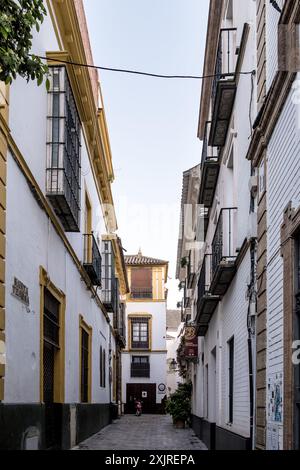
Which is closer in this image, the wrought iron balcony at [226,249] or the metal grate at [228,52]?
the wrought iron balcony at [226,249]

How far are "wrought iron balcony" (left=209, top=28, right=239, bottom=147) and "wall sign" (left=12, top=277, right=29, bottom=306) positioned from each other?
4554 millimetres

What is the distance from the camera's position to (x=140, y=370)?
4591 cm

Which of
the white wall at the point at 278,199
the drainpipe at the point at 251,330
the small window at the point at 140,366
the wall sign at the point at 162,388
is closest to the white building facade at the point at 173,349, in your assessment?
the wall sign at the point at 162,388

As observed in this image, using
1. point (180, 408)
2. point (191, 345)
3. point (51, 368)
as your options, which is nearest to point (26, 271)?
point (51, 368)

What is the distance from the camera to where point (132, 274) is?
1916 inches

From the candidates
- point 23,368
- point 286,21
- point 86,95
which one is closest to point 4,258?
point 23,368

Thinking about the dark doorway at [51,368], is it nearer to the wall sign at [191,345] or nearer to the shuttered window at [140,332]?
the wall sign at [191,345]

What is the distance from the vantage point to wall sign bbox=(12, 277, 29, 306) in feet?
30.9

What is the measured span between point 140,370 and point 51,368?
32896 mm

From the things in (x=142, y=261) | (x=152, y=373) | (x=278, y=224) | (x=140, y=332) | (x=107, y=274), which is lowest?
(x=152, y=373)

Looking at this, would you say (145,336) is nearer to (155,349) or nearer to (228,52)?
(155,349)

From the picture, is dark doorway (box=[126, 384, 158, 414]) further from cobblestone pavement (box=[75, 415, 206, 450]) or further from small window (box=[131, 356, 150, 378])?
cobblestone pavement (box=[75, 415, 206, 450])

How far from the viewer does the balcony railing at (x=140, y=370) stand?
45750 mm

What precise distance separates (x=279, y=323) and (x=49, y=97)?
6.50m
